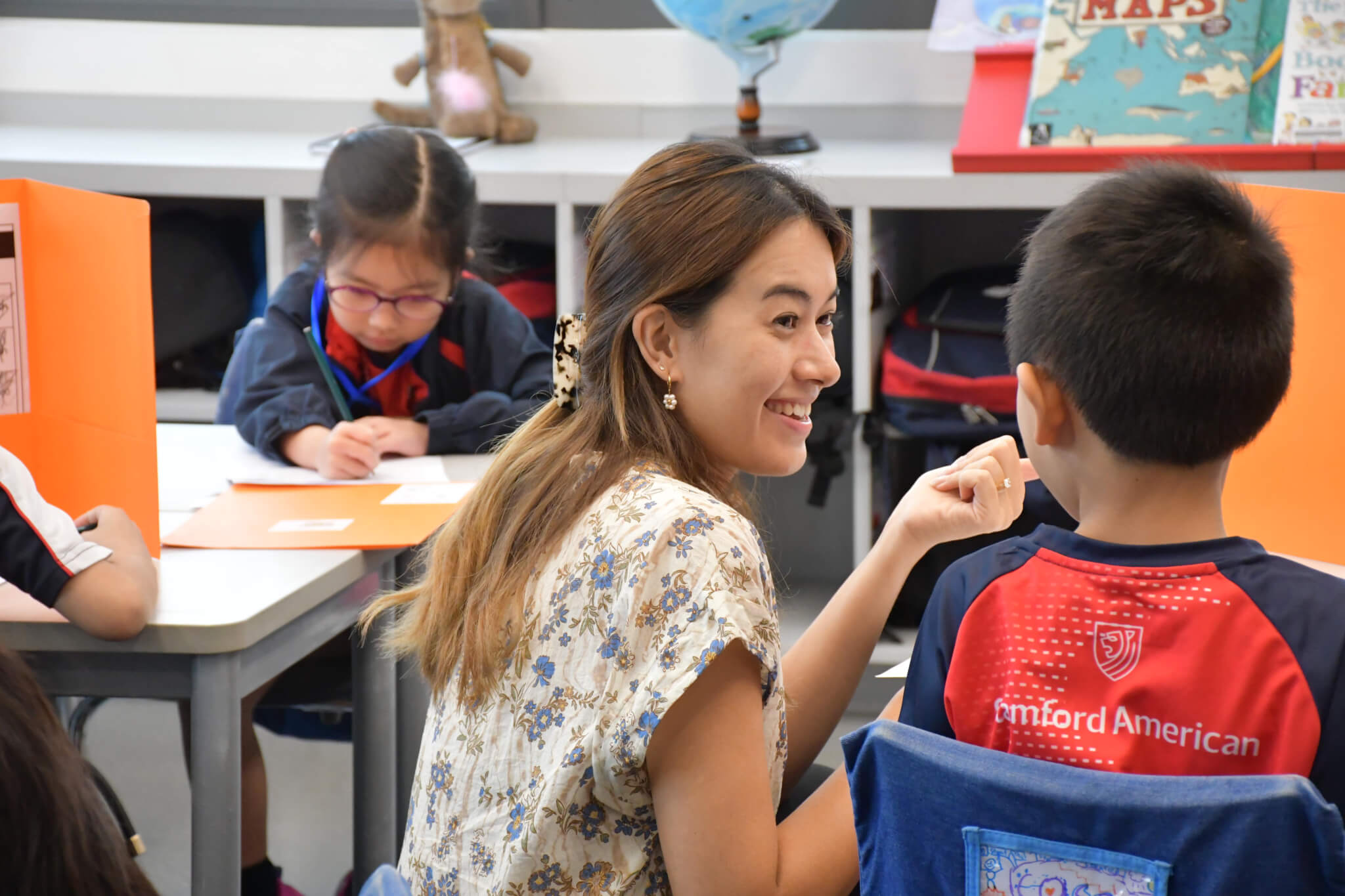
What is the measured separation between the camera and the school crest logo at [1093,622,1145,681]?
765 mm

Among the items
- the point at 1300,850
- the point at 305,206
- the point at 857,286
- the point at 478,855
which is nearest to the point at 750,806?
the point at 478,855

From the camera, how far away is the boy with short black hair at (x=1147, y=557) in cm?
74

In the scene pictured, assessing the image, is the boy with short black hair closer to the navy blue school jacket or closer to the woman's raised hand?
the woman's raised hand

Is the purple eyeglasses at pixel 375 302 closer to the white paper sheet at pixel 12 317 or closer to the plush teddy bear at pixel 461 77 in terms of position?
the white paper sheet at pixel 12 317

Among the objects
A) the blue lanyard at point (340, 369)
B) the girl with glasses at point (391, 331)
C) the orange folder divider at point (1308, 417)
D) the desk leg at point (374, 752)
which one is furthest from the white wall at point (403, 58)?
the desk leg at point (374, 752)

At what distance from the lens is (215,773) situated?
1139 millimetres

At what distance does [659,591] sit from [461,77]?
2.00m

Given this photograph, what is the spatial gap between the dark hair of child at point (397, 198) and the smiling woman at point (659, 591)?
0.82 m

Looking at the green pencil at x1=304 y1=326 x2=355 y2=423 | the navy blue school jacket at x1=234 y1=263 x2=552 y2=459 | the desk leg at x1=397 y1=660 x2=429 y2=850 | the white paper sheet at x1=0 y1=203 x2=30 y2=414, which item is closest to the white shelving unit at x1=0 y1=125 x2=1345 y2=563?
the navy blue school jacket at x1=234 y1=263 x2=552 y2=459

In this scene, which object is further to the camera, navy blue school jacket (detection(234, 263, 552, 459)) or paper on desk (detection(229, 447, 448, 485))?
navy blue school jacket (detection(234, 263, 552, 459))

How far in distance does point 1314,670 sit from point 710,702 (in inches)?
14.2

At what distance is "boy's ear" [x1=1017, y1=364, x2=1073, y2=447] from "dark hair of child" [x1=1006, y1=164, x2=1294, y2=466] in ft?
0.05

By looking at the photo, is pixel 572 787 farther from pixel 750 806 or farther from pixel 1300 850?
pixel 1300 850

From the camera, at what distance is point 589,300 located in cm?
105
